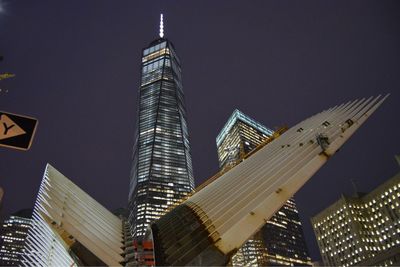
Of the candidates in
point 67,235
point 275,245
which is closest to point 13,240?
point 275,245

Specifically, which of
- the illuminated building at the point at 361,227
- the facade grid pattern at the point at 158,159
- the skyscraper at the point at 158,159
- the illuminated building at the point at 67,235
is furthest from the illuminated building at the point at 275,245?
the illuminated building at the point at 67,235

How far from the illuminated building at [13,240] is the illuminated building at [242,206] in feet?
575

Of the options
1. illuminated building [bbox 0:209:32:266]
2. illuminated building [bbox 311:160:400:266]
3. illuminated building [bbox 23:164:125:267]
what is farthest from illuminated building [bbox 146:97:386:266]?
illuminated building [bbox 0:209:32:266]

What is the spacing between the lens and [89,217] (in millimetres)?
16328

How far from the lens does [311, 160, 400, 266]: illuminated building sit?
9756 cm

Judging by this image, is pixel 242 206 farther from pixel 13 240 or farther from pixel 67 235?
pixel 13 240

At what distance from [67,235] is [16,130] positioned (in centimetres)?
736

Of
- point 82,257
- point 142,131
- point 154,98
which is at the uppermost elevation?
point 154,98

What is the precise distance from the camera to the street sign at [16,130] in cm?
529

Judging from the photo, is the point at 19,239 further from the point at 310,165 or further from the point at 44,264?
the point at 310,165

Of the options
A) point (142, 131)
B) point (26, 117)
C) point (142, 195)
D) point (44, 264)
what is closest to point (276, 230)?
point (142, 195)

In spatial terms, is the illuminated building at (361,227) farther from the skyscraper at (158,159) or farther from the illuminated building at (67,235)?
the illuminated building at (67,235)

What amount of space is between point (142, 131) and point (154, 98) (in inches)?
873

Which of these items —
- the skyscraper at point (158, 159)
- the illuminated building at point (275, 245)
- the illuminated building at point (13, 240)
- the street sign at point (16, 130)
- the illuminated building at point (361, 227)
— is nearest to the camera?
the street sign at point (16, 130)
